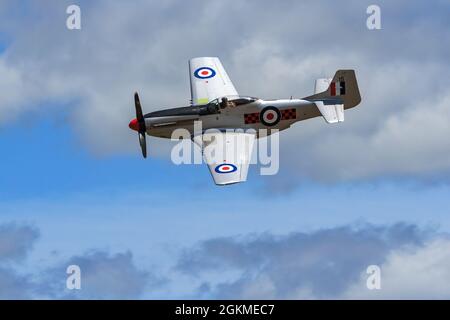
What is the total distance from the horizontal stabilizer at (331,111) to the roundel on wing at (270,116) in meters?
2.31

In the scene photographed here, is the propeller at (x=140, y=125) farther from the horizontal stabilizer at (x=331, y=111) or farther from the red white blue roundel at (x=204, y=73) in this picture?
the horizontal stabilizer at (x=331, y=111)

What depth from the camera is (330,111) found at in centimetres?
5275

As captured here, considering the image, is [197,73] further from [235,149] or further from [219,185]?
[219,185]

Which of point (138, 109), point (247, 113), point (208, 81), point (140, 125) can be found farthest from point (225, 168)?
point (208, 81)

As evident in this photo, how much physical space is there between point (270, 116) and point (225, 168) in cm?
713

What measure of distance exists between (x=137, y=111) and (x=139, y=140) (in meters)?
1.68

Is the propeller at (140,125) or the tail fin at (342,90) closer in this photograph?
the propeller at (140,125)

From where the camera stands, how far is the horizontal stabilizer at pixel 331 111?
52.4 metres

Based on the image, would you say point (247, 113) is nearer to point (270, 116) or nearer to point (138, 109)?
point (270, 116)

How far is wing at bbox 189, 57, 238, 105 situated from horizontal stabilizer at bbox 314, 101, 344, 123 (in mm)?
5559

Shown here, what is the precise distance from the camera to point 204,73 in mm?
57094

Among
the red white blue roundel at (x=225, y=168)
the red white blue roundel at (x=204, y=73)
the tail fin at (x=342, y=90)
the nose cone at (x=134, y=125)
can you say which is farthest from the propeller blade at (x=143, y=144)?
the tail fin at (x=342, y=90)

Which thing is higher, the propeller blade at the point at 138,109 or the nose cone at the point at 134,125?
the propeller blade at the point at 138,109
